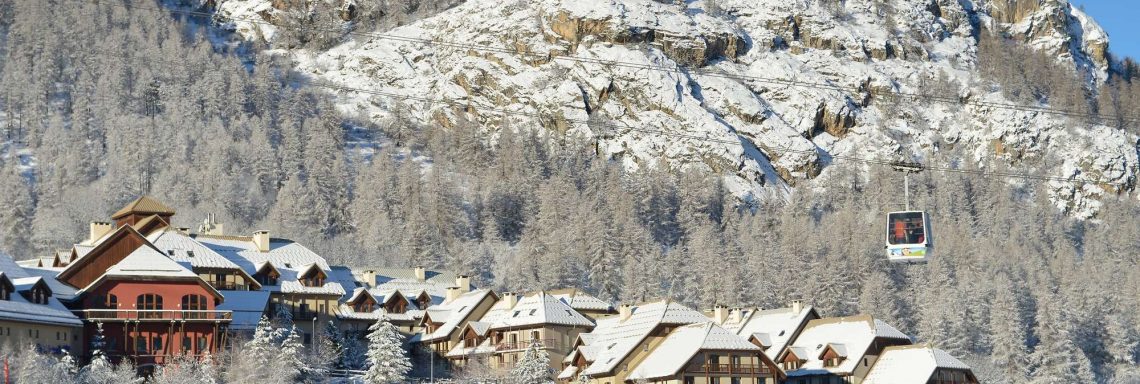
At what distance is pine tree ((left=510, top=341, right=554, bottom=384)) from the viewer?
8525cm

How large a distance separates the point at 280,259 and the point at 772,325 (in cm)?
3591

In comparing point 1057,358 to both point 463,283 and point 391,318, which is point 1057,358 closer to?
point 463,283

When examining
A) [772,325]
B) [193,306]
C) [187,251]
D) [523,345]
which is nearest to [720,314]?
[772,325]

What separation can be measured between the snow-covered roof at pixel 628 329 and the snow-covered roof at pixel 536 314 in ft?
6.18

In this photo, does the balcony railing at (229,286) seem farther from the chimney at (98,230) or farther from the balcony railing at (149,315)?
the balcony railing at (149,315)

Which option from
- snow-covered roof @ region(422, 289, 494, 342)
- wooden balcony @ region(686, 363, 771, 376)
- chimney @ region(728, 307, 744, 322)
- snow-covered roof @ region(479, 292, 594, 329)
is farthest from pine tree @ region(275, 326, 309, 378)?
chimney @ region(728, 307, 744, 322)

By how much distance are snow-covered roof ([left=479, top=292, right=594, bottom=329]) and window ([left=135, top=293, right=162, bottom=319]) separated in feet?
87.9

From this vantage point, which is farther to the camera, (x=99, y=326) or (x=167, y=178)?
(x=167, y=178)

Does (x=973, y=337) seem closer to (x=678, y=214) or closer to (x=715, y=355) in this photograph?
(x=715, y=355)

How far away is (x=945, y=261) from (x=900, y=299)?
23.6m

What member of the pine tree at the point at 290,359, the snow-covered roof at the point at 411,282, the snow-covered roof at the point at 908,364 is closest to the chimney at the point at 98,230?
the snow-covered roof at the point at 411,282

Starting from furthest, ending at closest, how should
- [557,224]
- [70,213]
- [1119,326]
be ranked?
[557,224] < [70,213] < [1119,326]

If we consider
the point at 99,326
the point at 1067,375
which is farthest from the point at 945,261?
the point at 99,326

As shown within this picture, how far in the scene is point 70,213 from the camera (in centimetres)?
14925
